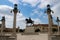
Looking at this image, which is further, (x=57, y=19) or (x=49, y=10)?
(x=57, y=19)

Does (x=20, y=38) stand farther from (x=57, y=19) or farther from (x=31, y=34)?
(x=57, y=19)

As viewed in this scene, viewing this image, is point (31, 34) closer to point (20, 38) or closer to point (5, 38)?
point (20, 38)

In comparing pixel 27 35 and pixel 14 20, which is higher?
pixel 14 20

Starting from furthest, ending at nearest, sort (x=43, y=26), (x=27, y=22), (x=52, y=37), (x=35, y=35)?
(x=43, y=26), (x=27, y=22), (x=35, y=35), (x=52, y=37)

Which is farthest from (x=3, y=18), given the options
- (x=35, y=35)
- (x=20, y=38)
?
(x=35, y=35)

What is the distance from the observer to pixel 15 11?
3462 cm

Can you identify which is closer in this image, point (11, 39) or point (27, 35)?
point (11, 39)

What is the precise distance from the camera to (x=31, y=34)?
38812mm

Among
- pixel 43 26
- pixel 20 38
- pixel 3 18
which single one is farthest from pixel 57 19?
pixel 43 26

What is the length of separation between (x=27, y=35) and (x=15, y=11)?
7783 mm

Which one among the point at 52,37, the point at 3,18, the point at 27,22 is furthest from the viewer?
the point at 27,22

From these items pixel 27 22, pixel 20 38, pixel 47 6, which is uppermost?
pixel 47 6

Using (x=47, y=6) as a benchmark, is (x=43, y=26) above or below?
below

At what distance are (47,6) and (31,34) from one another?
866cm
